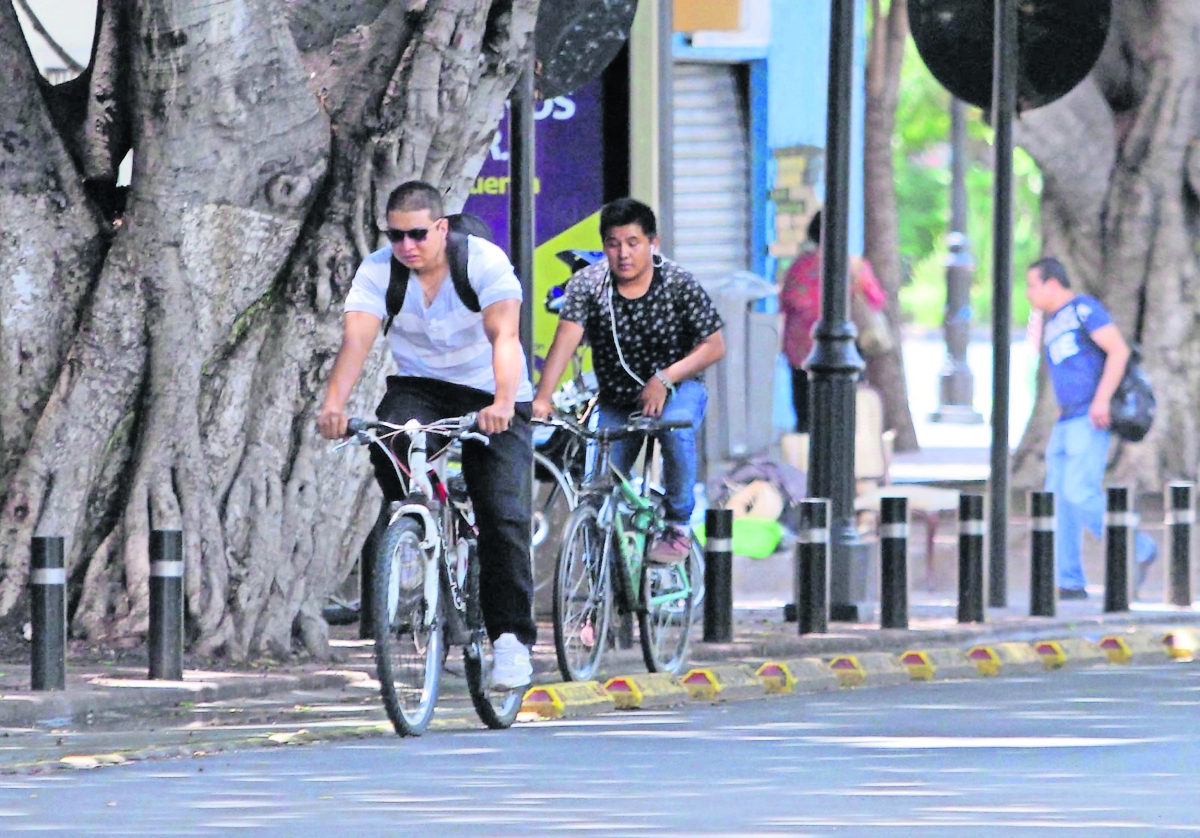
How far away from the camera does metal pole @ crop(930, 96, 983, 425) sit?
42.3 metres

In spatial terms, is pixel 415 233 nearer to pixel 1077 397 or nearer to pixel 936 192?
pixel 1077 397

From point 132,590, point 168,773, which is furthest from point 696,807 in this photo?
point 132,590

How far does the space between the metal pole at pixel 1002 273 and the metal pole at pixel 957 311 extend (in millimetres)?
24585

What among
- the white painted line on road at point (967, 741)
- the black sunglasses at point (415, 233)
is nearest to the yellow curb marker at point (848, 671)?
the white painted line on road at point (967, 741)

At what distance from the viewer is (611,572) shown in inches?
481

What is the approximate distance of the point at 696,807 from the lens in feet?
27.9

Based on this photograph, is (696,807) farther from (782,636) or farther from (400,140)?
(782,636)

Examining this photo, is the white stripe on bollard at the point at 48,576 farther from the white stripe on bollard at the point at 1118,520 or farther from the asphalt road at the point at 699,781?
the white stripe on bollard at the point at 1118,520

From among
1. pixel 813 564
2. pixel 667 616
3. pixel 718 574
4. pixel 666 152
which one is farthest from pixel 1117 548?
pixel 667 616

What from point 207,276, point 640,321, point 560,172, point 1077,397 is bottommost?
point 1077,397

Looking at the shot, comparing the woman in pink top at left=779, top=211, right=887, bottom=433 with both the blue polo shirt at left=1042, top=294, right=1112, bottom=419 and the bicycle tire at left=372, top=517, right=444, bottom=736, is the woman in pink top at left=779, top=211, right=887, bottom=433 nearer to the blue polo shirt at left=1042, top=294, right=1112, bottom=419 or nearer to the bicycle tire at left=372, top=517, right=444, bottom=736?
the blue polo shirt at left=1042, top=294, right=1112, bottom=419

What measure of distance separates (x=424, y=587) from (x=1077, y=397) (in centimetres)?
842

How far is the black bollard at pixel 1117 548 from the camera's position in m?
16.8

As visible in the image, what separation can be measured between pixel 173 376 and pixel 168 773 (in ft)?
11.6
